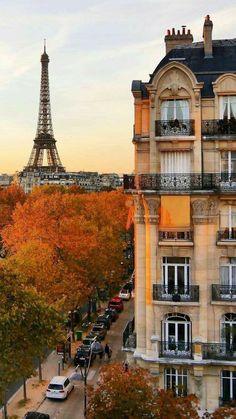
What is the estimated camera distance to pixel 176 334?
33.4 m

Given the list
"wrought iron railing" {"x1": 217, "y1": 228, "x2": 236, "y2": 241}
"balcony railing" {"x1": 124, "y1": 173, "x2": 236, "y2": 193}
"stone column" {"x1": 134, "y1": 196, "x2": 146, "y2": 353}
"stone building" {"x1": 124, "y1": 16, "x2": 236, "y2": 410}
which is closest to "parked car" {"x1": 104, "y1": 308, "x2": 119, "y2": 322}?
"stone column" {"x1": 134, "y1": 196, "x2": 146, "y2": 353}

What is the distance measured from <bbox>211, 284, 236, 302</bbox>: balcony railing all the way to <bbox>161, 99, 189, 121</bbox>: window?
9.68 m

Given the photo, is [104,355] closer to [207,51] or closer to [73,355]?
[73,355]

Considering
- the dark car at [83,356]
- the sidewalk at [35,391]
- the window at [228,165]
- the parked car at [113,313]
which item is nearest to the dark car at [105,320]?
the parked car at [113,313]

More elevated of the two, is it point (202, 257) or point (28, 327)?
point (202, 257)

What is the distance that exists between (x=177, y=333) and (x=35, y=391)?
12742 mm

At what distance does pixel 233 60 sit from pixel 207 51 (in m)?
1.81

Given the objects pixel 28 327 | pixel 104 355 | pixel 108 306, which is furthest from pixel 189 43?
pixel 108 306

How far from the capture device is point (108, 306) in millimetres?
61938

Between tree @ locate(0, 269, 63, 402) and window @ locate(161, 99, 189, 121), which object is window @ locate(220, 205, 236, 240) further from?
tree @ locate(0, 269, 63, 402)

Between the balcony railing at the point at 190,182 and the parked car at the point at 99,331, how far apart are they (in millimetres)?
21232

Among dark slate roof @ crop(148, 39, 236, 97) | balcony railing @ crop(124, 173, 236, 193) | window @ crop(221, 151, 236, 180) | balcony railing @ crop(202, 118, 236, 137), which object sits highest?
dark slate roof @ crop(148, 39, 236, 97)

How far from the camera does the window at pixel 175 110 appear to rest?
33.2m

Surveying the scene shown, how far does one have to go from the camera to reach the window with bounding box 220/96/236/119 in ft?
107
